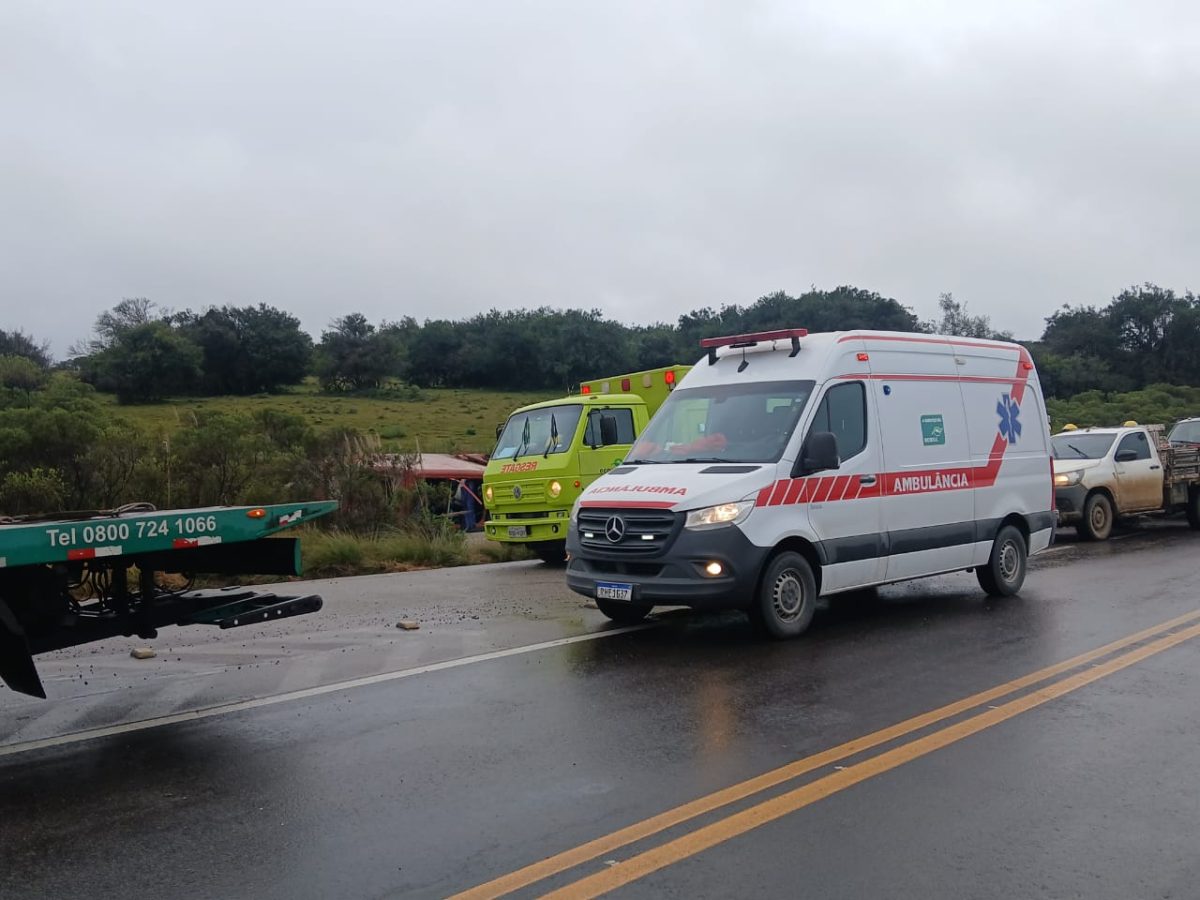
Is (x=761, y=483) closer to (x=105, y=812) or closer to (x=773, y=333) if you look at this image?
(x=773, y=333)

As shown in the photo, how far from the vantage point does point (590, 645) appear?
867 cm

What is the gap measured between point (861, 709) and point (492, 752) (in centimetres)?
223

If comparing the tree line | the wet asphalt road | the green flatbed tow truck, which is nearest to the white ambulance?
the wet asphalt road

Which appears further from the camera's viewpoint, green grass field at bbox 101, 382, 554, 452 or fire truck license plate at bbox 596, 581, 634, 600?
green grass field at bbox 101, 382, 554, 452

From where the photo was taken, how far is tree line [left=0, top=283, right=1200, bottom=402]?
142ft

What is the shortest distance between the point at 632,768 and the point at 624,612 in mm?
4299

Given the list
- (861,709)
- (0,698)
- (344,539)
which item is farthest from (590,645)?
(344,539)

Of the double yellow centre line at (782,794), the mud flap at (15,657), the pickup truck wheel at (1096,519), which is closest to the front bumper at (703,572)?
the double yellow centre line at (782,794)

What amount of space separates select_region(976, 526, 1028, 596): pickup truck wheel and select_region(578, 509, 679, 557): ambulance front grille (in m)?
3.98

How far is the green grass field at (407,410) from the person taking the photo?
1561 inches

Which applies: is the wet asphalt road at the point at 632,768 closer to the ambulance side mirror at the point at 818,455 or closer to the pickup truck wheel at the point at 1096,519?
the ambulance side mirror at the point at 818,455

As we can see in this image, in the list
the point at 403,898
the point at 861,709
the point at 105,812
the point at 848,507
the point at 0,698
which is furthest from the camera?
the point at 848,507

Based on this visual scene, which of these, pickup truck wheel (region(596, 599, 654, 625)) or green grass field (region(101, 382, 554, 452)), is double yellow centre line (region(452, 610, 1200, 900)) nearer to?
pickup truck wheel (region(596, 599, 654, 625))

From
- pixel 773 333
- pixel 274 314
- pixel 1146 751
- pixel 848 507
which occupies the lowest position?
pixel 1146 751
